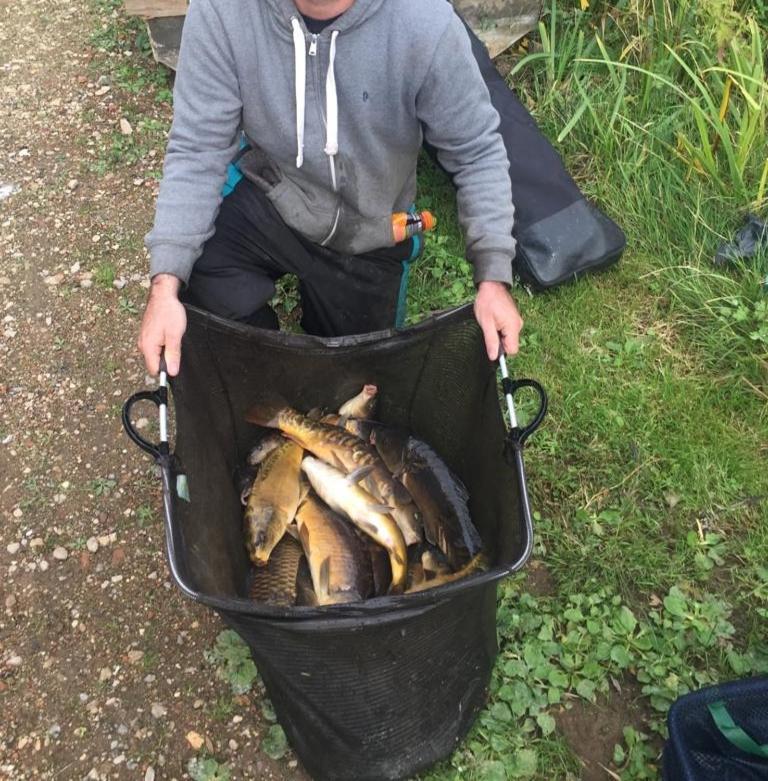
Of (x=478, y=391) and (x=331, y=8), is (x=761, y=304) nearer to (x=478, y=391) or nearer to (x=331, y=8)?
(x=478, y=391)

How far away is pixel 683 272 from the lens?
292cm

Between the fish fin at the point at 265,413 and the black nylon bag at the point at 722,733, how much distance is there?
4.06 feet

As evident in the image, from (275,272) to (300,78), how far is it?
2.10ft

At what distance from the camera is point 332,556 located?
1923mm

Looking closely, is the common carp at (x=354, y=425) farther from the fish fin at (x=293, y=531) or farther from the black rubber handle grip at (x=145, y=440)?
the black rubber handle grip at (x=145, y=440)

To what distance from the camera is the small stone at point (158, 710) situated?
2.02m

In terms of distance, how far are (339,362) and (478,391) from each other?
41 cm

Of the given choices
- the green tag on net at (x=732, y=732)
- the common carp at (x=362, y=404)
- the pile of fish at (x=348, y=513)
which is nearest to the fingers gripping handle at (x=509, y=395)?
the pile of fish at (x=348, y=513)

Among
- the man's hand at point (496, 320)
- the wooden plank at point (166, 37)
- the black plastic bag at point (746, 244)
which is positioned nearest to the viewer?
the man's hand at point (496, 320)

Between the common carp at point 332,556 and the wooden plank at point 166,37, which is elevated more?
the wooden plank at point 166,37

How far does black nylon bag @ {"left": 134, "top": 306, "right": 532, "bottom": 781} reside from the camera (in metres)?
1.41

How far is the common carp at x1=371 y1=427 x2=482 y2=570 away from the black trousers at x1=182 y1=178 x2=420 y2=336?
0.47 meters

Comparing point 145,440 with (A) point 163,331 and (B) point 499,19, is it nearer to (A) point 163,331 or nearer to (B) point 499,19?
(A) point 163,331

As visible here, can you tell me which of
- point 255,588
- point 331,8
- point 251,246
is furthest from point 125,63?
point 255,588
